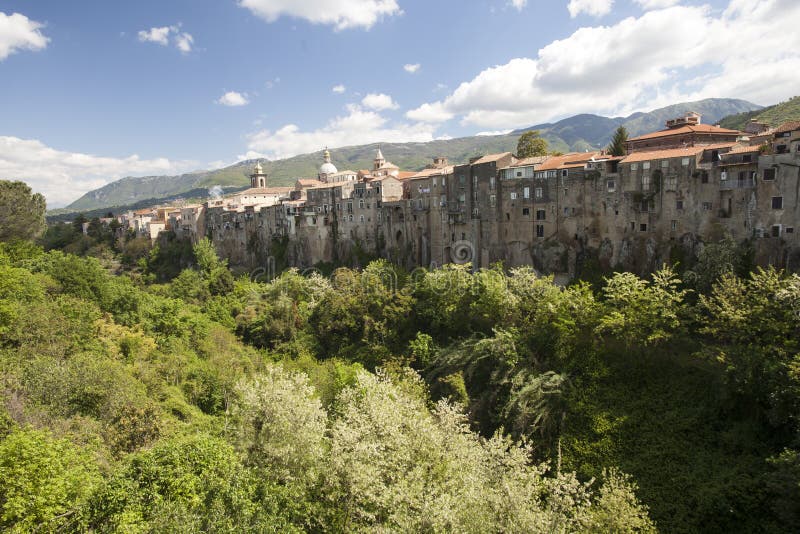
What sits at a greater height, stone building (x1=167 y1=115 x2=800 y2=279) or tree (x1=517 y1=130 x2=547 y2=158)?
tree (x1=517 y1=130 x2=547 y2=158)

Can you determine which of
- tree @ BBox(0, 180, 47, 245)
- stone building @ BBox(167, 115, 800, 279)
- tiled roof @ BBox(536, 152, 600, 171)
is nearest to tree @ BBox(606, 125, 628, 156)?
stone building @ BBox(167, 115, 800, 279)

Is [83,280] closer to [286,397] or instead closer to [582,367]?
[286,397]

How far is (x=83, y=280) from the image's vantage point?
41250 mm

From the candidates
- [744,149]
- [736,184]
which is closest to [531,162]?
[744,149]

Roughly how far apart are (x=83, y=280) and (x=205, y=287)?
69.4ft

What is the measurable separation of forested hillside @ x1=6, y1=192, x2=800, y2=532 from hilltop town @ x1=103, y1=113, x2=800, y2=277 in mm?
4060

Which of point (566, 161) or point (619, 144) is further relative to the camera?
point (619, 144)

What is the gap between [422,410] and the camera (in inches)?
1069

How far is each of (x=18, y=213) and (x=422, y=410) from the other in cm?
6571

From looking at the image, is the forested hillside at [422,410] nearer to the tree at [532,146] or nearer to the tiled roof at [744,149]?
the tiled roof at [744,149]

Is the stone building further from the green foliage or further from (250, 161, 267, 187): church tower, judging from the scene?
the green foliage

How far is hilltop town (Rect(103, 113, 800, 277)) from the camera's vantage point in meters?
34.6

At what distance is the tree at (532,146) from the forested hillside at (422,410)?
2559 cm

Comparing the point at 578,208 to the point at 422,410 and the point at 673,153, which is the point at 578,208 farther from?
the point at 422,410
